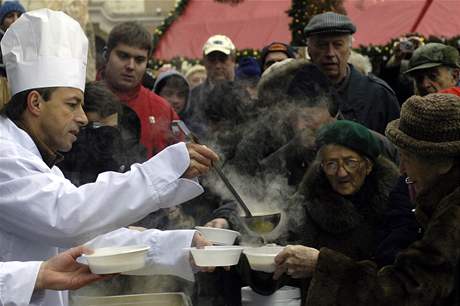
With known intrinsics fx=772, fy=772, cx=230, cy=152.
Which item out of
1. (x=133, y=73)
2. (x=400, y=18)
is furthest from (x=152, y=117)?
(x=400, y=18)

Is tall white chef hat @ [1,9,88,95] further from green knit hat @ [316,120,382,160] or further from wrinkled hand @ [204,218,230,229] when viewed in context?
green knit hat @ [316,120,382,160]

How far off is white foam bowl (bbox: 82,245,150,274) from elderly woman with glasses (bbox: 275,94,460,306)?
73 centimetres

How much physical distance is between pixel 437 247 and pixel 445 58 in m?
2.82

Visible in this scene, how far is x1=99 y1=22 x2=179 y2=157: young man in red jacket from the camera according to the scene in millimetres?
5574

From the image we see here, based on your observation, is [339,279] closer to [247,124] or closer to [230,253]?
[230,253]

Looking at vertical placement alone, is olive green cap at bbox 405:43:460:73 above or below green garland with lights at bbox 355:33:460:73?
above

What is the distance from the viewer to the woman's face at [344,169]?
14.3 feet

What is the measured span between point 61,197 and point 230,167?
2024 mm

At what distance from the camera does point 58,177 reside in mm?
2955

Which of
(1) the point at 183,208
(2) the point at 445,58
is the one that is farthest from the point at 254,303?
(2) the point at 445,58

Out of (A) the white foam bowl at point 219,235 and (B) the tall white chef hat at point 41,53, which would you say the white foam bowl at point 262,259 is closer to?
(A) the white foam bowl at point 219,235

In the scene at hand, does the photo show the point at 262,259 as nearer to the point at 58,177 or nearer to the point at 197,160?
the point at 197,160

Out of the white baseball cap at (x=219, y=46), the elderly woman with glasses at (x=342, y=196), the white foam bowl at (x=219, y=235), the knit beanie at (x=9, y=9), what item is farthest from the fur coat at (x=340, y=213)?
the knit beanie at (x=9, y=9)

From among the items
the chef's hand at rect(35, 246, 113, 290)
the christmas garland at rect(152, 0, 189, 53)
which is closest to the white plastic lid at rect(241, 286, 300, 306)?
the chef's hand at rect(35, 246, 113, 290)
